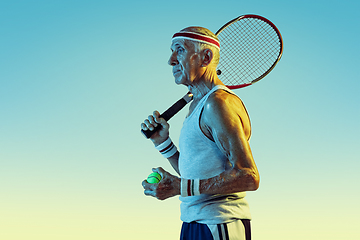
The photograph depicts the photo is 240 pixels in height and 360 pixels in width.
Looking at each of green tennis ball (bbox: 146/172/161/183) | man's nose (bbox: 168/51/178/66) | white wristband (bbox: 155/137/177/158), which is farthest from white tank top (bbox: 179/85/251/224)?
white wristband (bbox: 155/137/177/158)

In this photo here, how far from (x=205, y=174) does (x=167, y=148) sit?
70 centimetres

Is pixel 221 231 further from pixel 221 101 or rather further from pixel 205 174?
pixel 221 101

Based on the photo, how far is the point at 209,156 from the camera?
235cm

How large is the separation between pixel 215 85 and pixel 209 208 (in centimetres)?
79

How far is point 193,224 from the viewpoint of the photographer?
2.40 m

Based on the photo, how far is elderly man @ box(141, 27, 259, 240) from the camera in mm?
2117

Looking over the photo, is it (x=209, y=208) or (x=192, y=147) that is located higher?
(x=192, y=147)

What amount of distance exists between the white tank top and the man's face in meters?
0.24

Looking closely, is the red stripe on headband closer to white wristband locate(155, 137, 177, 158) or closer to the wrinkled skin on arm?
the wrinkled skin on arm

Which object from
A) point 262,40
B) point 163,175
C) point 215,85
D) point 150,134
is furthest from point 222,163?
point 262,40

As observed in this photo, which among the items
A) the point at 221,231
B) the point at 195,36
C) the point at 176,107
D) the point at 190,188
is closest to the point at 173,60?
the point at 195,36

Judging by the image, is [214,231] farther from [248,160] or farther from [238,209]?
[248,160]

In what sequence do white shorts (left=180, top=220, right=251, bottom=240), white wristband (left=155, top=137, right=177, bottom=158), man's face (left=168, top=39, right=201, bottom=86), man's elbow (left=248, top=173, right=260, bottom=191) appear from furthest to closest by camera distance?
white wristband (left=155, top=137, right=177, bottom=158)
man's face (left=168, top=39, right=201, bottom=86)
white shorts (left=180, top=220, right=251, bottom=240)
man's elbow (left=248, top=173, right=260, bottom=191)

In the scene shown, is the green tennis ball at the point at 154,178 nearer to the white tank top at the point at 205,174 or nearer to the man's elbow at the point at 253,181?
the white tank top at the point at 205,174
